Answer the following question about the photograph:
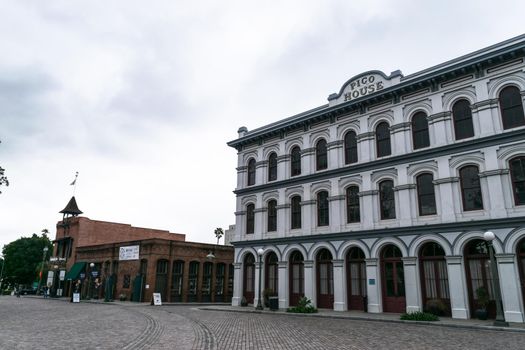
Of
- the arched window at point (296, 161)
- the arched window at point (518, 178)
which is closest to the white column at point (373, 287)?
the arched window at point (518, 178)

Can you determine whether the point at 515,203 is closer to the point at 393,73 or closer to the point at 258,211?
the point at 393,73

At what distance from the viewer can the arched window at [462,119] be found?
20953mm

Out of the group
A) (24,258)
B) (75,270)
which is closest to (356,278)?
(75,270)

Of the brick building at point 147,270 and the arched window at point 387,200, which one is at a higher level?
the arched window at point 387,200

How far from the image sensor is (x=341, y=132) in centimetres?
2611

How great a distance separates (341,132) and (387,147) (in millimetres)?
3298

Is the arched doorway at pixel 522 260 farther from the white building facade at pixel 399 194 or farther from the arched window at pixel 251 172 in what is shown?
the arched window at pixel 251 172

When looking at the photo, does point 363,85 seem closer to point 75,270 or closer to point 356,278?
point 356,278

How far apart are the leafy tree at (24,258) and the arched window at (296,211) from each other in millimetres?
57438

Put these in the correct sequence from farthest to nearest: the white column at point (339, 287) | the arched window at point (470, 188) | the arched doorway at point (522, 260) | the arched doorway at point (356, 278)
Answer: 1. the white column at point (339, 287)
2. the arched doorway at point (356, 278)
3. the arched window at point (470, 188)
4. the arched doorway at point (522, 260)

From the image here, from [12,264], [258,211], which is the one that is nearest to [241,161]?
[258,211]

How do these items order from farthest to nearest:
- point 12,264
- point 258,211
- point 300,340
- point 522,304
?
point 12,264 < point 258,211 < point 522,304 < point 300,340

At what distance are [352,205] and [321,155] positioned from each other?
430 centimetres

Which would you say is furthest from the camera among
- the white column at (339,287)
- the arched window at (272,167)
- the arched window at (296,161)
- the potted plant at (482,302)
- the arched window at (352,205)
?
the arched window at (272,167)
